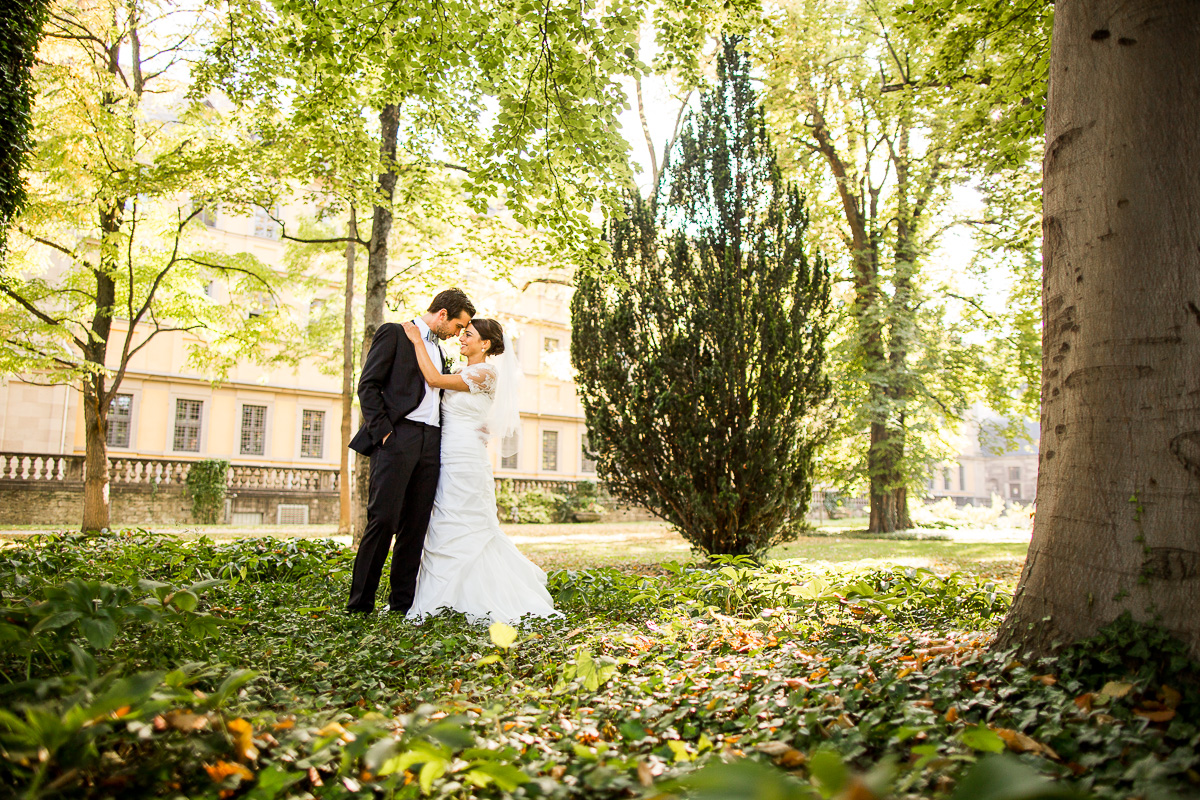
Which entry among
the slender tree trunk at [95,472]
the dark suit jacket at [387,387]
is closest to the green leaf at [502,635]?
the dark suit jacket at [387,387]

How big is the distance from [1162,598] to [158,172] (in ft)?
40.9

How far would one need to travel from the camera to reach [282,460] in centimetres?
2817

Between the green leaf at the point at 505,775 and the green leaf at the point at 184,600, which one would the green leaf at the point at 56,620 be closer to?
the green leaf at the point at 184,600

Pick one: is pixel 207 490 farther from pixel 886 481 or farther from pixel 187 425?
pixel 886 481

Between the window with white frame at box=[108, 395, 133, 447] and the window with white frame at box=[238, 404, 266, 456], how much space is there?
3.86m

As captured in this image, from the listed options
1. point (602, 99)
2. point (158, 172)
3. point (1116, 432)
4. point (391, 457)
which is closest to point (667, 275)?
point (602, 99)

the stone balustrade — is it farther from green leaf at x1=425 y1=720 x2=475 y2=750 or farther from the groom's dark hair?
green leaf at x1=425 y1=720 x2=475 y2=750

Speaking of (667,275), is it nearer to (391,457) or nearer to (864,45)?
(391,457)

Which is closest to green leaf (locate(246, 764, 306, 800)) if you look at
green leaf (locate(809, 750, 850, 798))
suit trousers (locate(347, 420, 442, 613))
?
green leaf (locate(809, 750, 850, 798))

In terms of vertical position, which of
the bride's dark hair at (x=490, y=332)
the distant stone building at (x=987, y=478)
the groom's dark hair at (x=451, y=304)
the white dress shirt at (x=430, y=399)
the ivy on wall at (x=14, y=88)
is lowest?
the distant stone building at (x=987, y=478)

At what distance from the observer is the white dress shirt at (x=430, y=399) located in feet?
17.3

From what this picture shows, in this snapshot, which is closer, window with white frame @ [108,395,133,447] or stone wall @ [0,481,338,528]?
stone wall @ [0,481,338,528]

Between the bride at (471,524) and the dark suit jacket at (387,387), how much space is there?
100mm

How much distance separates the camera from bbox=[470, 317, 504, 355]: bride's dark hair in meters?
5.63
